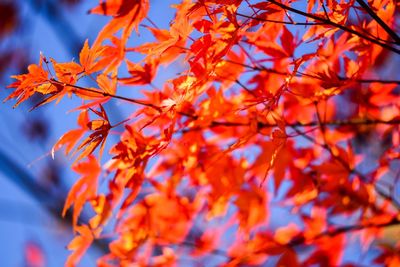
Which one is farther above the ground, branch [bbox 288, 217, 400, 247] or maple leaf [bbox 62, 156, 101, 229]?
branch [bbox 288, 217, 400, 247]

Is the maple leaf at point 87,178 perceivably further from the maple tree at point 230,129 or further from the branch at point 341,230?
the branch at point 341,230

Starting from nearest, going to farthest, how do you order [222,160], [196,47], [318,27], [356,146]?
1. [196,47]
2. [318,27]
3. [222,160]
4. [356,146]

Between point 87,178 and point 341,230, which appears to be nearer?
point 87,178

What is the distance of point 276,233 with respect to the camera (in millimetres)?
1563

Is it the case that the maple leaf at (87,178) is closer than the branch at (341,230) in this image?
A: Yes

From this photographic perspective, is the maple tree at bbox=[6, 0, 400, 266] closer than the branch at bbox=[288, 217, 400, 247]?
Yes

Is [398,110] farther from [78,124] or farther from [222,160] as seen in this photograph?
[78,124]

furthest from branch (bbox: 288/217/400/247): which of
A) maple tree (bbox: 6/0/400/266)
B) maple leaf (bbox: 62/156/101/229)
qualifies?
maple leaf (bbox: 62/156/101/229)

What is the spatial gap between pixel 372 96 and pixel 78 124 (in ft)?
3.15

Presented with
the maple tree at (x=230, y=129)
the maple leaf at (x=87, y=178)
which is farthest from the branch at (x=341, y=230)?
the maple leaf at (x=87, y=178)

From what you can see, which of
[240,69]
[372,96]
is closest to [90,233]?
[240,69]

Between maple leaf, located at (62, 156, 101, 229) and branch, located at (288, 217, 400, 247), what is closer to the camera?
maple leaf, located at (62, 156, 101, 229)

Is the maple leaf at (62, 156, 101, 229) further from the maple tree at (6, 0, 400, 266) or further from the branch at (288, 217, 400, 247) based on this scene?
the branch at (288, 217, 400, 247)

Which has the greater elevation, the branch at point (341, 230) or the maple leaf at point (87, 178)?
the branch at point (341, 230)
